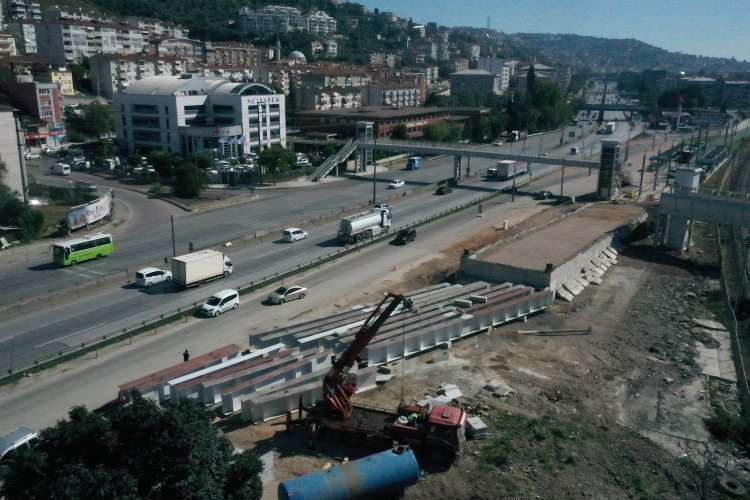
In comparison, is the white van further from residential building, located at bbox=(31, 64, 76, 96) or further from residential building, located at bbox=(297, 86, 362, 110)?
residential building, located at bbox=(297, 86, 362, 110)

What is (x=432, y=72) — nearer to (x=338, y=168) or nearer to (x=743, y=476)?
(x=338, y=168)

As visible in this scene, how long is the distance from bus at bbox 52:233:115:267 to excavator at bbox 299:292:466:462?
18544mm

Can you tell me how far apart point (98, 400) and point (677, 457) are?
15.5 m

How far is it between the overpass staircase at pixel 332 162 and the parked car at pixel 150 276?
2864 centimetres

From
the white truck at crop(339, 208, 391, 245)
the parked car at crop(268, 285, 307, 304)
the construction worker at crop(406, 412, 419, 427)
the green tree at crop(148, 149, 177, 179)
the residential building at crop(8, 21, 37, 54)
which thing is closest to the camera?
the construction worker at crop(406, 412, 419, 427)

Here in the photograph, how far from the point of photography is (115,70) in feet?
298

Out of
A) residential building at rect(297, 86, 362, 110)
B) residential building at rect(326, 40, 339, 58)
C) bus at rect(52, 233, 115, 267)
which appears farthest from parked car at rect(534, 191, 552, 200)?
residential building at rect(326, 40, 339, 58)

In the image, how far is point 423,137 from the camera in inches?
3115

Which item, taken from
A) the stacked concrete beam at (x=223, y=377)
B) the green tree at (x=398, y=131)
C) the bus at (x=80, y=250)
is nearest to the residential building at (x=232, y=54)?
the green tree at (x=398, y=131)

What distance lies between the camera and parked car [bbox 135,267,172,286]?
88.5 feet

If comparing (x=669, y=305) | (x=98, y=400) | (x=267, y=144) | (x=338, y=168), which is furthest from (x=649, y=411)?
(x=267, y=144)

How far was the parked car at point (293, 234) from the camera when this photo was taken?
3462 cm

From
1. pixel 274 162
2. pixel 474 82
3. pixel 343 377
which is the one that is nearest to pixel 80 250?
pixel 343 377

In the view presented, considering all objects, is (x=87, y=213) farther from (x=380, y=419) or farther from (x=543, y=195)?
(x=543, y=195)
